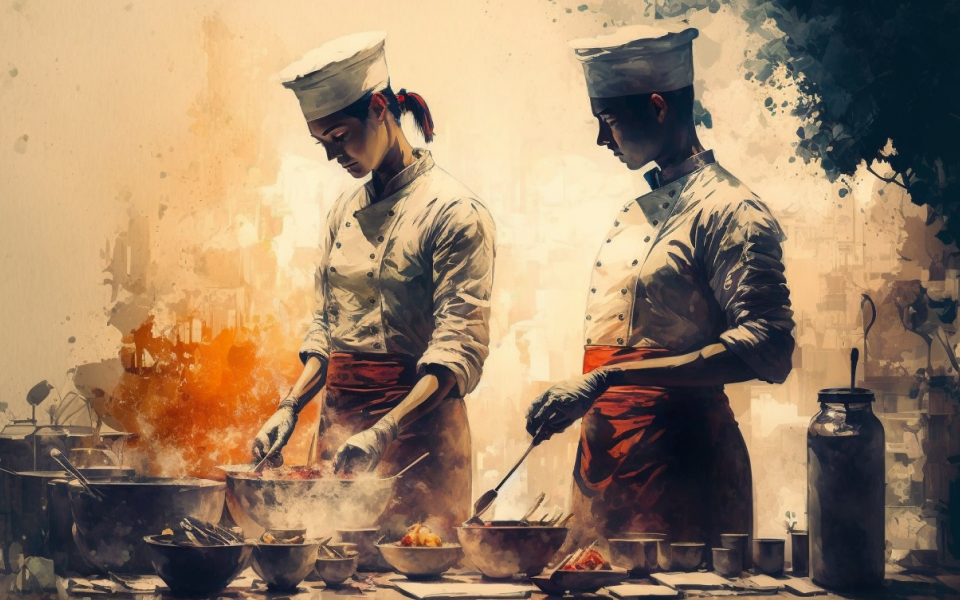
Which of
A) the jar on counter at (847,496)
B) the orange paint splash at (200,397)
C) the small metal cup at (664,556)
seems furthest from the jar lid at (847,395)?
the orange paint splash at (200,397)

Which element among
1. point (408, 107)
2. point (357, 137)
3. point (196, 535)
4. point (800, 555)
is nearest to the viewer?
point (196, 535)

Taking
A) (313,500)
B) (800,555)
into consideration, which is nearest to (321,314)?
(313,500)

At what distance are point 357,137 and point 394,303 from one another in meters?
0.48

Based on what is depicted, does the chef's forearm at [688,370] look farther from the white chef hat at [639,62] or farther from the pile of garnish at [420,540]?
the white chef hat at [639,62]

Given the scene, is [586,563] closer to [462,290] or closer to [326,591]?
[326,591]

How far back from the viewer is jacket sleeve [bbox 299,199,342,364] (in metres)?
3.09

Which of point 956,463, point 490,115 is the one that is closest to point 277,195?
point 490,115

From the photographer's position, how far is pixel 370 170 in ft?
10.0

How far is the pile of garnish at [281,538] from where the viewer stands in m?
2.33

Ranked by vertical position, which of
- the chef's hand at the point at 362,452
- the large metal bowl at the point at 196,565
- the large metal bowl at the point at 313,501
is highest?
the chef's hand at the point at 362,452

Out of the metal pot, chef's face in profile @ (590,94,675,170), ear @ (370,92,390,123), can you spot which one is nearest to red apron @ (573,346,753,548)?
chef's face in profile @ (590,94,675,170)

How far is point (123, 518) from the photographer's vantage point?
8.04ft

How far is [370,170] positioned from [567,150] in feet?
2.11

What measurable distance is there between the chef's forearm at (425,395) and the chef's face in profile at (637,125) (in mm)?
768
